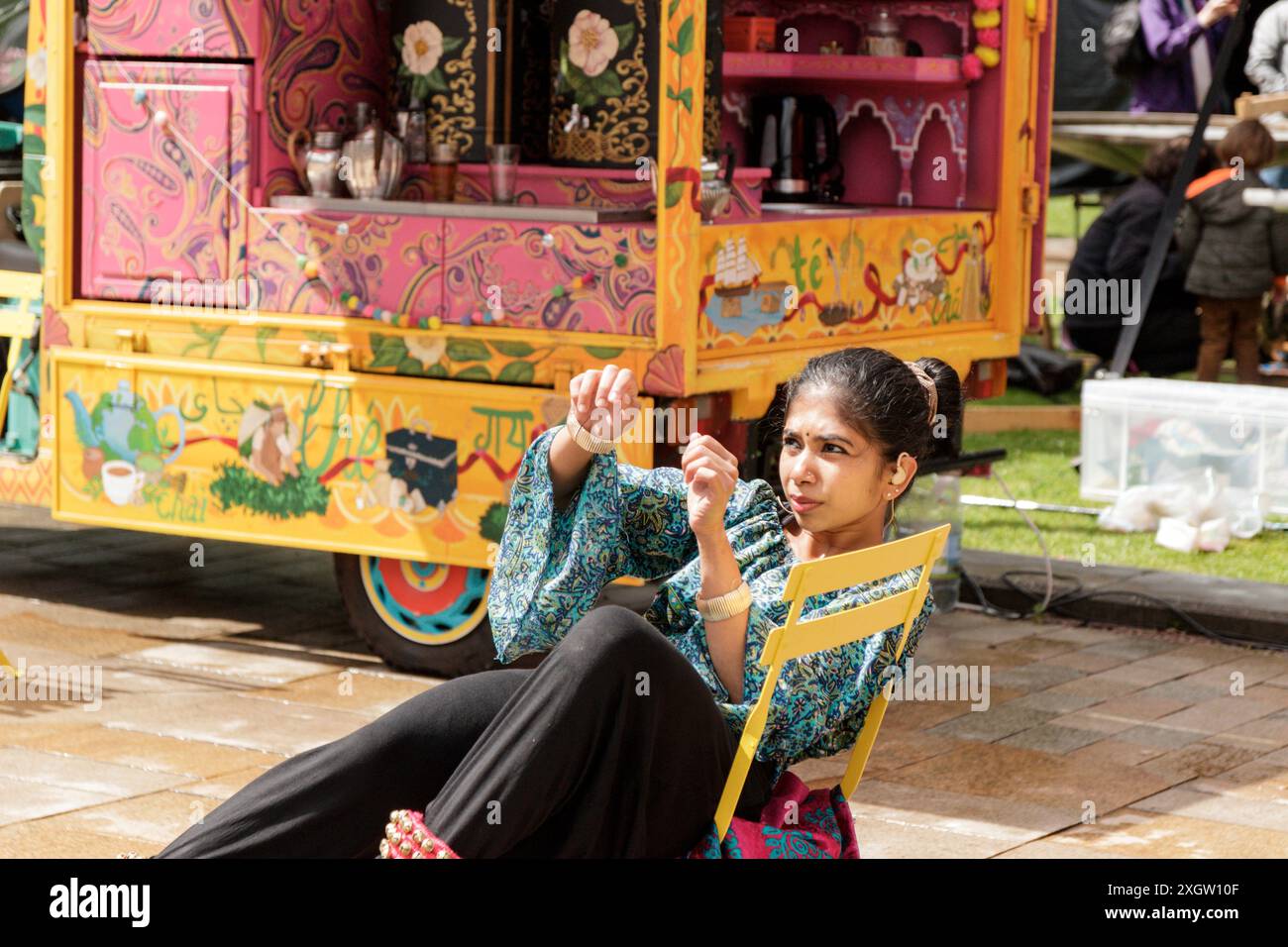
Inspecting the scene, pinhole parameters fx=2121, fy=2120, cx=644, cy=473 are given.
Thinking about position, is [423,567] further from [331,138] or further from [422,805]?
[422,805]

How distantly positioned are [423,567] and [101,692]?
92 centimetres

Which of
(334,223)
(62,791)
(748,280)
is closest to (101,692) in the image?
(62,791)

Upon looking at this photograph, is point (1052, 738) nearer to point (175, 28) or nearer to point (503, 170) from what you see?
point (503, 170)

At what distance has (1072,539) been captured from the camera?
7.64 m

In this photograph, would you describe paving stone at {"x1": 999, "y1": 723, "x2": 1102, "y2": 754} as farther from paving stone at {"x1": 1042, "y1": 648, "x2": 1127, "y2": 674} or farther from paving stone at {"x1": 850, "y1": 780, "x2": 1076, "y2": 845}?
paving stone at {"x1": 1042, "y1": 648, "x2": 1127, "y2": 674}

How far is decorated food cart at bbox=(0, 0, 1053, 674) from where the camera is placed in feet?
18.1

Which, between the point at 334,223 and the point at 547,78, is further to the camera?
the point at 547,78

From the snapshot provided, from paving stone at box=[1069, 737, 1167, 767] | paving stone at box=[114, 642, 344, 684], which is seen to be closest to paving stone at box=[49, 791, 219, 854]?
paving stone at box=[114, 642, 344, 684]

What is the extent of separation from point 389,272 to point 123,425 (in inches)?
38.5

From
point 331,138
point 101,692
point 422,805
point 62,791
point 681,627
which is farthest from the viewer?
point 331,138

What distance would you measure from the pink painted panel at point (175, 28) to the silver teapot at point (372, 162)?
1.26ft

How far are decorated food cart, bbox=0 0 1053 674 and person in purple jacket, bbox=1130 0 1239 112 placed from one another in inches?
224

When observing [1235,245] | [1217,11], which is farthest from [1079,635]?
[1217,11]

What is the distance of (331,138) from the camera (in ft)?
19.6
